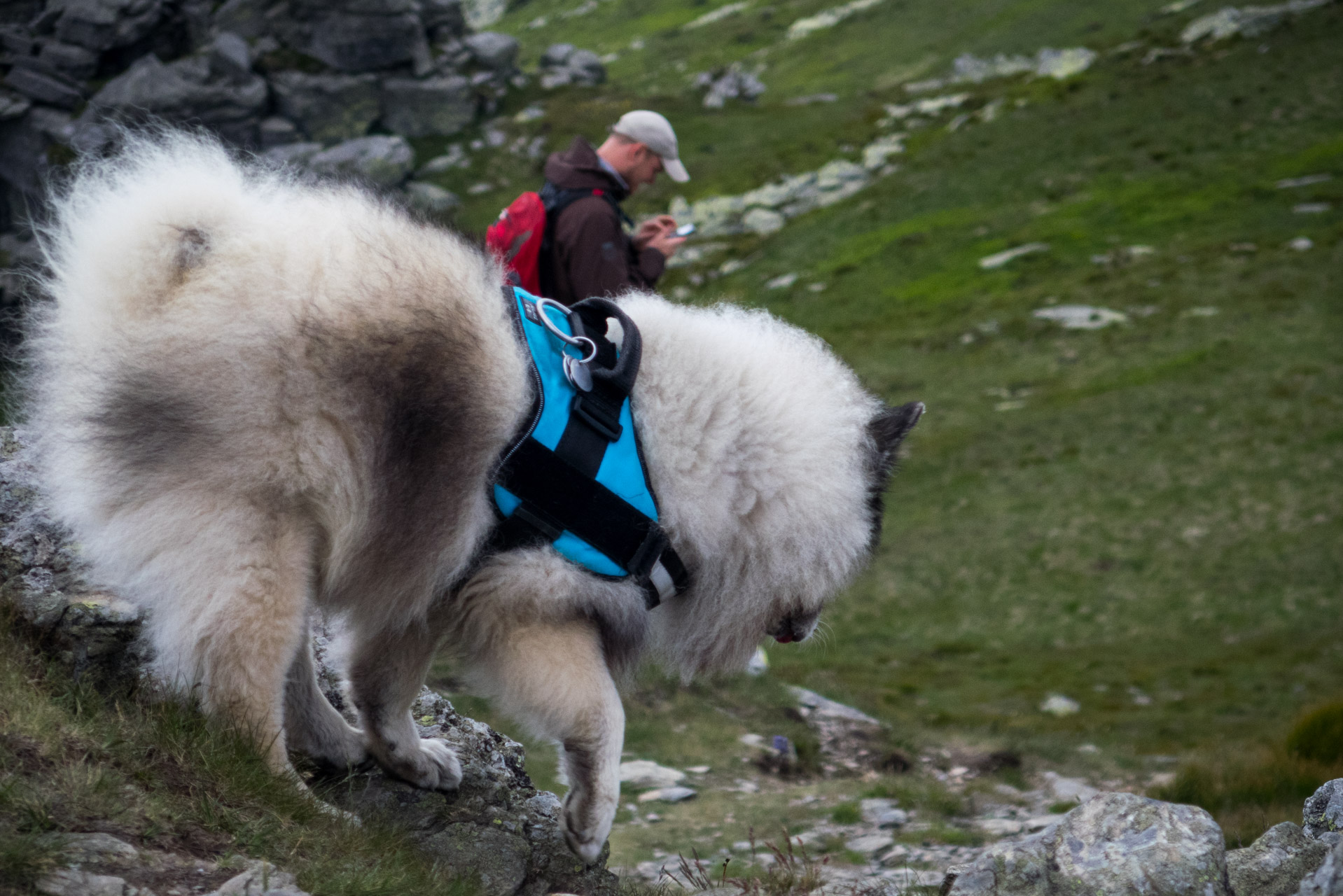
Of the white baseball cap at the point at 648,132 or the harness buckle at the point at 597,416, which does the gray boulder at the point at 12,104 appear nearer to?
the white baseball cap at the point at 648,132

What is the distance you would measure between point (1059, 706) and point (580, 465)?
12737 millimetres

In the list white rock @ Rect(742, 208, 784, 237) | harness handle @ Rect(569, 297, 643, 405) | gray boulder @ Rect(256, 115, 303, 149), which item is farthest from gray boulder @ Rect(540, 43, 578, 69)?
harness handle @ Rect(569, 297, 643, 405)

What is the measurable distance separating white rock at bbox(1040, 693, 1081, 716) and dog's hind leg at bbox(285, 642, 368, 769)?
12.1m

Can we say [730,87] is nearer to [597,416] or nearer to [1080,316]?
[1080,316]

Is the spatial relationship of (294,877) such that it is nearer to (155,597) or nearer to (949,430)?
(155,597)

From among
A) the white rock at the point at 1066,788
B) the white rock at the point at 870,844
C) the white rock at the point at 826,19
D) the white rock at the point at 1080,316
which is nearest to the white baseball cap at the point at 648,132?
the white rock at the point at 870,844

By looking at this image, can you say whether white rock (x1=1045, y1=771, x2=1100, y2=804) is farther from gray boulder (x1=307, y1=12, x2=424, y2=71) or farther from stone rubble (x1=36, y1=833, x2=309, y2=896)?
gray boulder (x1=307, y1=12, x2=424, y2=71)

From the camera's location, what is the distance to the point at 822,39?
8225 centimetres

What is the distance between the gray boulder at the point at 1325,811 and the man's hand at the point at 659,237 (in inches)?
209

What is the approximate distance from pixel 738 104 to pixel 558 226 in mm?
67112

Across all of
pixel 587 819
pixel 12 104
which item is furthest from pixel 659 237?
pixel 12 104

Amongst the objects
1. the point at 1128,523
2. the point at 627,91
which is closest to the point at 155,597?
the point at 1128,523

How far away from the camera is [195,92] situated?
4850 centimetres

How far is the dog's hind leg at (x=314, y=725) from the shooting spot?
4.13 m
